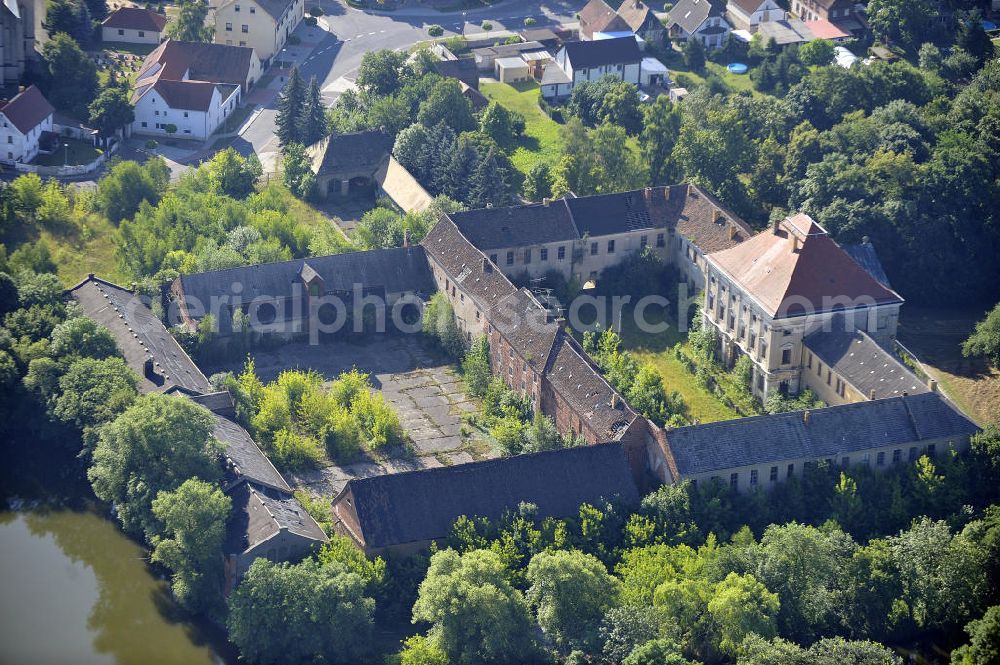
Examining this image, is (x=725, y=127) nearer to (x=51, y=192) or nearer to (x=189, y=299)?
(x=189, y=299)

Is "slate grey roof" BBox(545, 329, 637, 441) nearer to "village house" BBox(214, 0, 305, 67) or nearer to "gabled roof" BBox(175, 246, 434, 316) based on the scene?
"gabled roof" BBox(175, 246, 434, 316)

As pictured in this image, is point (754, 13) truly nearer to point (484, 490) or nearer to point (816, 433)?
point (816, 433)

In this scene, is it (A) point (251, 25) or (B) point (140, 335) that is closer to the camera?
(B) point (140, 335)

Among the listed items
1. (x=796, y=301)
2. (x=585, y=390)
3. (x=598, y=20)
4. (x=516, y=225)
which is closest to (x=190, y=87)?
(x=516, y=225)

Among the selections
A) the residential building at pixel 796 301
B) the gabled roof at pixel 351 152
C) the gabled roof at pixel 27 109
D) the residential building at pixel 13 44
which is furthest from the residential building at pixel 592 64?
the residential building at pixel 796 301

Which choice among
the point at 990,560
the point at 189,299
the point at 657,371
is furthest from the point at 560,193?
the point at 990,560

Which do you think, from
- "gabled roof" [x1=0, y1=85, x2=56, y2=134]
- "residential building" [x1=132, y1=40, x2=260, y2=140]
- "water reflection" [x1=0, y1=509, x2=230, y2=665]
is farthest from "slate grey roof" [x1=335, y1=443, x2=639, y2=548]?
"residential building" [x1=132, y1=40, x2=260, y2=140]
